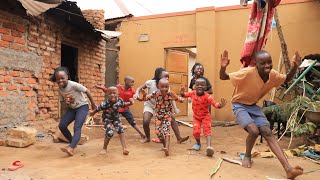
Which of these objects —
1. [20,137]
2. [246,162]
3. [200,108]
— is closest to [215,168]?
[246,162]

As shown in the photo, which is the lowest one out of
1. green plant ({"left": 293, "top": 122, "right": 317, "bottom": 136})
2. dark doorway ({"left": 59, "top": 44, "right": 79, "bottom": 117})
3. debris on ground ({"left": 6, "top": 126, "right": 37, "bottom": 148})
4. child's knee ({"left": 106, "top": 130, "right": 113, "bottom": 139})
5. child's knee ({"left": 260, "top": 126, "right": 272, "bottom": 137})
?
debris on ground ({"left": 6, "top": 126, "right": 37, "bottom": 148})

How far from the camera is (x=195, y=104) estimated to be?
509 cm

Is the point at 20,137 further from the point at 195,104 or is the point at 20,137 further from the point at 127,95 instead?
the point at 195,104

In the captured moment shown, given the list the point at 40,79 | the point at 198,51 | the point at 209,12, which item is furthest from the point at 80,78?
the point at 209,12

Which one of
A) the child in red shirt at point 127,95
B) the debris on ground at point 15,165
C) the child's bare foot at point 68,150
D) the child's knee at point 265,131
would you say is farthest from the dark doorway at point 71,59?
the child's knee at point 265,131

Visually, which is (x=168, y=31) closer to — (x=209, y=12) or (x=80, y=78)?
(x=209, y=12)

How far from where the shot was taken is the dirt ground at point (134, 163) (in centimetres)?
353

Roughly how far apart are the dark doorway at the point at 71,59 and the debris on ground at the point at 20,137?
2966 millimetres

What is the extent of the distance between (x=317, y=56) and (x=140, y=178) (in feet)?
14.8

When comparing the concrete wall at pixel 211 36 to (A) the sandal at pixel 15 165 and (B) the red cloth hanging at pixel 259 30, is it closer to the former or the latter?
(B) the red cloth hanging at pixel 259 30

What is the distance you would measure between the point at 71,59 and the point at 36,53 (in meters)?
2.01

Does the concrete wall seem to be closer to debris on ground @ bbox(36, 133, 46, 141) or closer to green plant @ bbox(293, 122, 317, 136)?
green plant @ bbox(293, 122, 317, 136)

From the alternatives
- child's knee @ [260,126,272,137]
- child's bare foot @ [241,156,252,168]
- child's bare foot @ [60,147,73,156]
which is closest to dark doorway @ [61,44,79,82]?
child's bare foot @ [60,147,73,156]

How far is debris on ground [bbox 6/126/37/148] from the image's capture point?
17.1 ft
